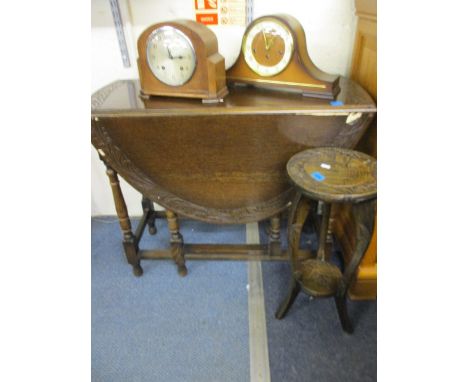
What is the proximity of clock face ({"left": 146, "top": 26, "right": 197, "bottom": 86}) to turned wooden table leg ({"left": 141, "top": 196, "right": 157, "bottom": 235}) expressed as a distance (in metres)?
0.75

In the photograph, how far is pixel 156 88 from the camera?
124 cm

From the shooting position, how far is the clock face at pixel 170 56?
3.72 feet

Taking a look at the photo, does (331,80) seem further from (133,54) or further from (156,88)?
(133,54)

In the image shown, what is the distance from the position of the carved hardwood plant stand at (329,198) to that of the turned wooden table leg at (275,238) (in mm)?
157

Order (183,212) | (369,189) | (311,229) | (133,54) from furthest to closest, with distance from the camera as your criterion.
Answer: (311,229) < (133,54) < (183,212) < (369,189)

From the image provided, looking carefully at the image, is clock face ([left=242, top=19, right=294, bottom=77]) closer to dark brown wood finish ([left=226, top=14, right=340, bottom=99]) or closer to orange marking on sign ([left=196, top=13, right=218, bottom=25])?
dark brown wood finish ([left=226, top=14, right=340, bottom=99])

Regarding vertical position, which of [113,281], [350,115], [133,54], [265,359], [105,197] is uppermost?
[133,54]

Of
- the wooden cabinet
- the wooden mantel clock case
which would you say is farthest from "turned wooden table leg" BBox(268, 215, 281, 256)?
the wooden cabinet

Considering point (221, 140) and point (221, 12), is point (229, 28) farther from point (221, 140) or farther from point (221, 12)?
point (221, 140)

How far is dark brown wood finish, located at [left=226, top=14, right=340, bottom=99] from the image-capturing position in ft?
3.79

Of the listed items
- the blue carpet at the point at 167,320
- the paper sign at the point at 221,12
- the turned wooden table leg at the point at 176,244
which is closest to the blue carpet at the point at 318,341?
the blue carpet at the point at 167,320

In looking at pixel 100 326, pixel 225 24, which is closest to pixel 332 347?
pixel 100 326

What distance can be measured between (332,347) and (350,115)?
87cm

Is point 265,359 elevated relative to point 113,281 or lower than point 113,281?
lower
